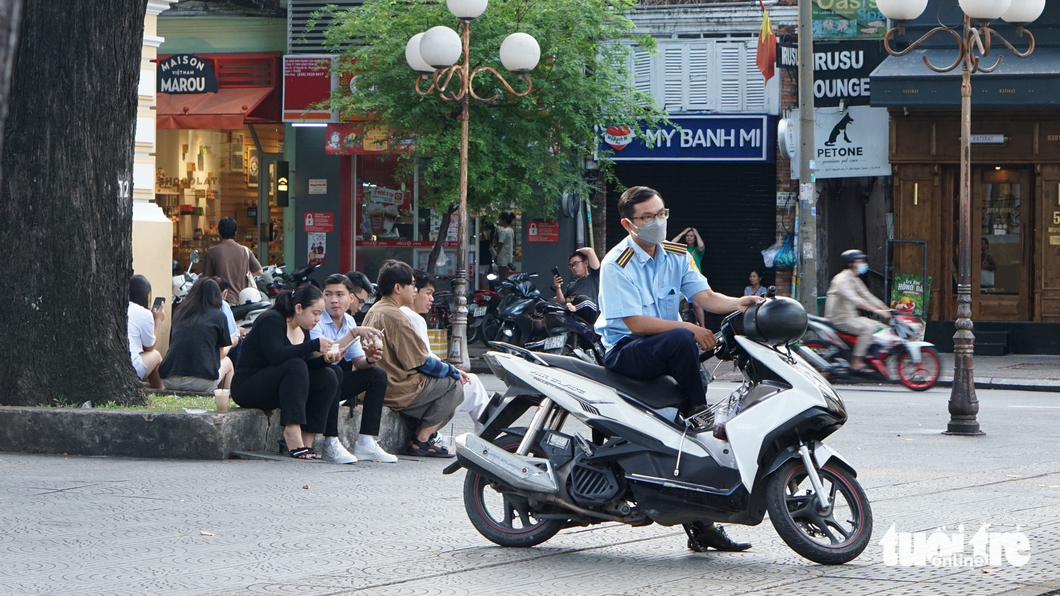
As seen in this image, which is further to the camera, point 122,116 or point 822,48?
point 822,48

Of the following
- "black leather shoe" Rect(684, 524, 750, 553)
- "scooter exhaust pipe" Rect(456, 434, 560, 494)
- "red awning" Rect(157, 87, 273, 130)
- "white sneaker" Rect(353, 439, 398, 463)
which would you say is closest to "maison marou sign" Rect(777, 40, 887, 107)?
"red awning" Rect(157, 87, 273, 130)

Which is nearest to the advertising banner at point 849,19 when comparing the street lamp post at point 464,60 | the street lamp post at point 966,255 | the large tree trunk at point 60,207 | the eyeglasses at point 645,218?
the street lamp post at point 464,60

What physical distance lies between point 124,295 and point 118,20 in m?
1.97

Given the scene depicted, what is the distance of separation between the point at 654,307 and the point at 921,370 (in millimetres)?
11046

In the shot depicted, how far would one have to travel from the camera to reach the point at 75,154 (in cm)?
940

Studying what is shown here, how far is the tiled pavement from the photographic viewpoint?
5.46 meters

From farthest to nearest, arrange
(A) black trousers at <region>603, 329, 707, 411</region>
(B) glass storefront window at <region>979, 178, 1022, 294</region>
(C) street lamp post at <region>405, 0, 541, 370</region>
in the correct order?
(B) glass storefront window at <region>979, 178, 1022, 294</region> < (C) street lamp post at <region>405, 0, 541, 370</region> < (A) black trousers at <region>603, 329, 707, 411</region>

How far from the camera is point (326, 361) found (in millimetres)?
8945

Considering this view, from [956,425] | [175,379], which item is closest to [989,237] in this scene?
[956,425]

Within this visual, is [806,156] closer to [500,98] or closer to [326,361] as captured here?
[500,98]

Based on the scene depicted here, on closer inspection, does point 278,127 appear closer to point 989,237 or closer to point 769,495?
point 989,237

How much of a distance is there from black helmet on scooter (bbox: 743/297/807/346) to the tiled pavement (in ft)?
3.35

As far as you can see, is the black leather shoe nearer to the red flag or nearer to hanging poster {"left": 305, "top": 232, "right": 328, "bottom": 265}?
the red flag

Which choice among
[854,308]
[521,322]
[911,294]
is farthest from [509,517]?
[911,294]
